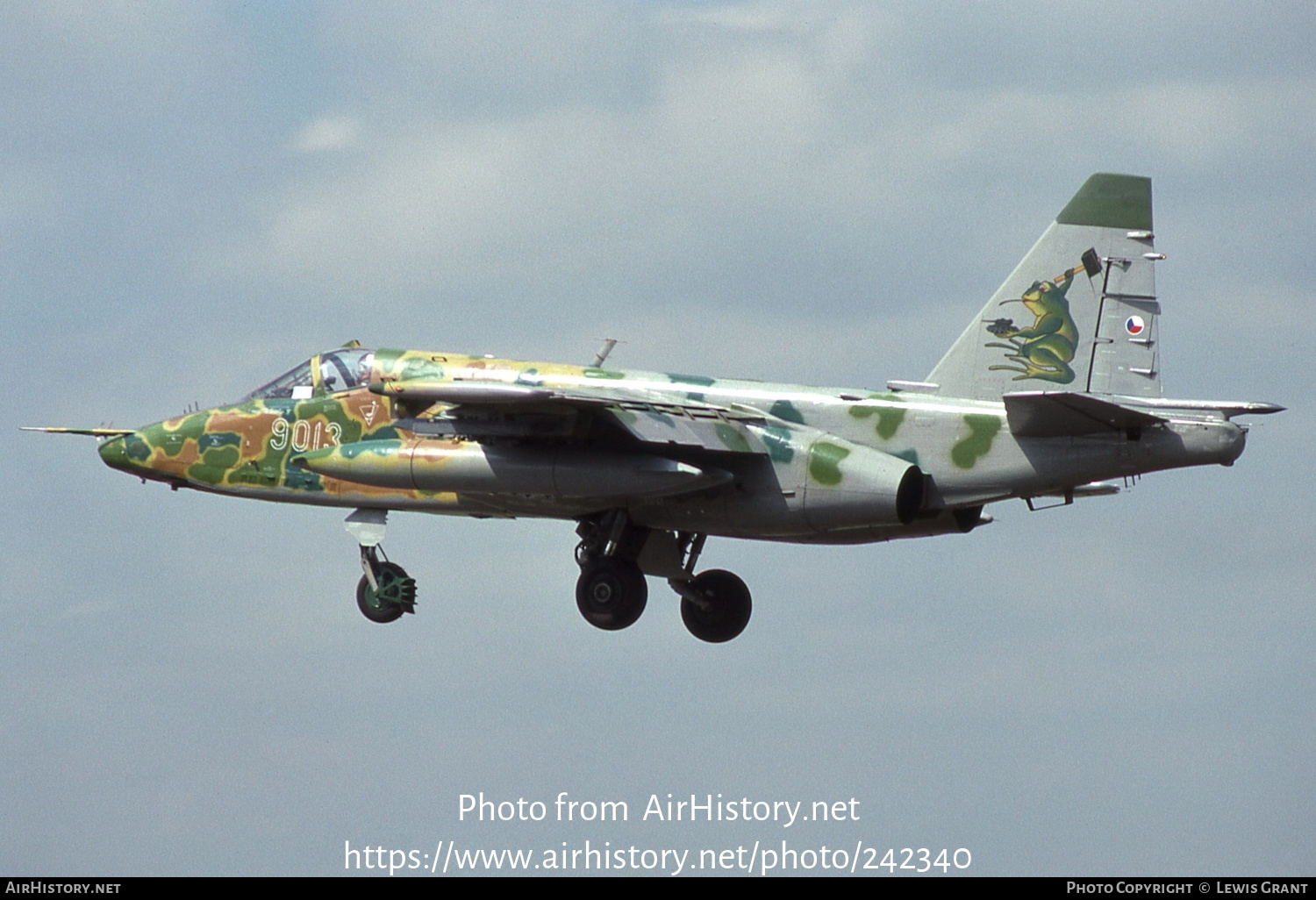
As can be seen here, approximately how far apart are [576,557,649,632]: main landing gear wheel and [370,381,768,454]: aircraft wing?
201 centimetres

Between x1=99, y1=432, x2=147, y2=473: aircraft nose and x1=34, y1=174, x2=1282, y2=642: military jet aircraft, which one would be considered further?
x1=99, y1=432, x2=147, y2=473: aircraft nose

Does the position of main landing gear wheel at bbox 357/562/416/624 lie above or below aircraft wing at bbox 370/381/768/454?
below

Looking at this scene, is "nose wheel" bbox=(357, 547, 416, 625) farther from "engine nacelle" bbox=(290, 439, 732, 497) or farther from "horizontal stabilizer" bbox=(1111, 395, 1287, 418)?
Answer: "horizontal stabilizer" bbox=(1111, 395, 1287, 418)

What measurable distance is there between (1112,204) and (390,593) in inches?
388

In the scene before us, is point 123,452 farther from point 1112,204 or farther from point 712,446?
point 1112,204

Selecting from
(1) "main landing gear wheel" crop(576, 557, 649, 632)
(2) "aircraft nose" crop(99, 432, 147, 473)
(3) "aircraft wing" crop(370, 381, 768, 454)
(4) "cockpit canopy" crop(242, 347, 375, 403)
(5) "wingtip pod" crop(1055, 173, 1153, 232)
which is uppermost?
(5) "wingtip pod" crop(1055, 173, 1153, 232)

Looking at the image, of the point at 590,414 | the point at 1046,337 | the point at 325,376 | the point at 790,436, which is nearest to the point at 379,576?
the point at 325,376

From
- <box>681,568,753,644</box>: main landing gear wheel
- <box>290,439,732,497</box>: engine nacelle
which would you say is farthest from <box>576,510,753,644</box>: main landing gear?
<box>290,439,732,497</box>: engine nacelle

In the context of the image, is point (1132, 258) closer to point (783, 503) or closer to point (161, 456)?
point (783, 503)

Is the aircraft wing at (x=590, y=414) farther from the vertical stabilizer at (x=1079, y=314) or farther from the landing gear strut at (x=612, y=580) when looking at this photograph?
the vertical stabilizer at (x=1079, y=314)

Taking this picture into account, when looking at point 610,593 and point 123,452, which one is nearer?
point 610,593

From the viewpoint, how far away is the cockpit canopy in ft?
100

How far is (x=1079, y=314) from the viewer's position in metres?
27.8

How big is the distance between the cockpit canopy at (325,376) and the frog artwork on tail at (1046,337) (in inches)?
307
